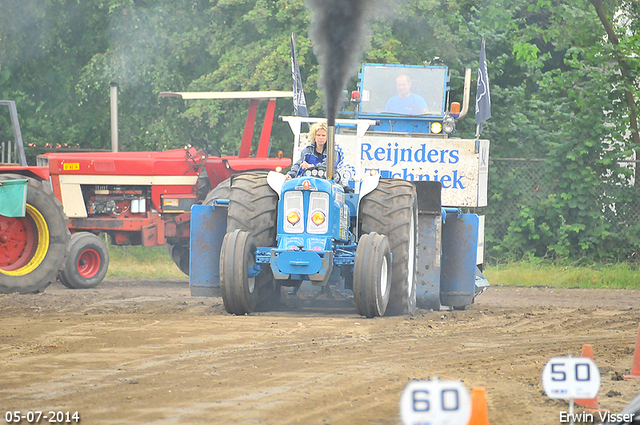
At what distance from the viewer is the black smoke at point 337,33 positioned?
30.6 feet

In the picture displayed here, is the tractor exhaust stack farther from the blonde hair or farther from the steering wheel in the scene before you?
the blonde hair

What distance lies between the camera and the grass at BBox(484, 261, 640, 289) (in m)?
14.2

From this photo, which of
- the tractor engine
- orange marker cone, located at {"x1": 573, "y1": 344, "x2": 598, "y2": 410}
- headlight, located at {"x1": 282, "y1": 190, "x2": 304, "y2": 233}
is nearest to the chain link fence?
the tractor engine

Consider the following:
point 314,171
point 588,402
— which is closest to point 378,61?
point 314,171

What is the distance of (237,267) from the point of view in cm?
889

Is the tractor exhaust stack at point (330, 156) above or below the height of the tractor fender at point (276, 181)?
above

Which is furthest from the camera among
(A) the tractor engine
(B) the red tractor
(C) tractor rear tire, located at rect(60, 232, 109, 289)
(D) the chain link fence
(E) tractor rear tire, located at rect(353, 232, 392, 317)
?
(D) the chain link fence

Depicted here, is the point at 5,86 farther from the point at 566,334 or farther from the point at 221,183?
the point at 566,334

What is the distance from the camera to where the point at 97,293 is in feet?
39.2

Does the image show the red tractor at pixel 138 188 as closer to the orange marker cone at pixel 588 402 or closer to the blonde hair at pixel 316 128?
the blonde hair at pixel 316 128

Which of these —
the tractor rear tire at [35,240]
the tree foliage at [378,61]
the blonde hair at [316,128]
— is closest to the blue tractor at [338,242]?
the blonde hair at [316,128]

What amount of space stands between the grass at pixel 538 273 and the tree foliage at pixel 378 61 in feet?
1.39

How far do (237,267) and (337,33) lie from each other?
2587 mm

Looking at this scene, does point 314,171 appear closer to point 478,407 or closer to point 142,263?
point 478,407
